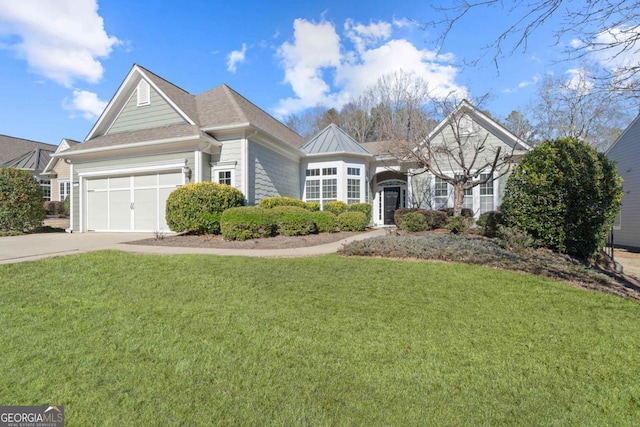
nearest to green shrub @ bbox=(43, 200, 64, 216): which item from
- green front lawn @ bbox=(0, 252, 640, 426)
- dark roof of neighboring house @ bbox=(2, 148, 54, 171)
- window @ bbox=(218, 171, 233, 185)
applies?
dark roof of neighboring house @ bbox=(2, 148, 54, 171)

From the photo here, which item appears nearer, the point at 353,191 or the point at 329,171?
the point at 353,191

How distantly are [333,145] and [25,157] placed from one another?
27.7 meters

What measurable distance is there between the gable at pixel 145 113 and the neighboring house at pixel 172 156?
0.13ft

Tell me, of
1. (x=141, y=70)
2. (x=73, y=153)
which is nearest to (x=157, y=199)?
(x=73, y=153)

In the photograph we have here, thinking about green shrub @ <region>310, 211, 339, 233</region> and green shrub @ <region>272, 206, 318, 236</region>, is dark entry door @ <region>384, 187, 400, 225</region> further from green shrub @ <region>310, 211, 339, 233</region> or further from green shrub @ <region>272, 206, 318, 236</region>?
green shrub @ <region>272, 206, 318, 236</region>

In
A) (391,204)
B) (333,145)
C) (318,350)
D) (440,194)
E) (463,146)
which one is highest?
(333,145)

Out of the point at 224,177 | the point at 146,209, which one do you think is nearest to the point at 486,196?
the point at 224,177

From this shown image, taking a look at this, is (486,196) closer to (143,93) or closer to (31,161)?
(143,93)

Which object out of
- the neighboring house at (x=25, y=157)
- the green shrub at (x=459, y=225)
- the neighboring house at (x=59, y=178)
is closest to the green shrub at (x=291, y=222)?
the green shrub at (x=459, y=225)

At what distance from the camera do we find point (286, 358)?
2.79 m

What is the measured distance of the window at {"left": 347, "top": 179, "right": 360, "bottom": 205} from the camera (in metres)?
15.6

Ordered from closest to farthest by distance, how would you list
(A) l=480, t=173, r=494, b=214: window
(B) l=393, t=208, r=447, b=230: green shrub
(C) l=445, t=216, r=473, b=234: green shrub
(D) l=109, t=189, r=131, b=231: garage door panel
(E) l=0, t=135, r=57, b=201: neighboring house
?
1. (C) l=445, t=216, r=473, b=234: green shrub
2. (B) l=393, t=208, r=447, b=230: green shrub
3. (D) l=109, t=189, r=131, b=231: garage door panel
4. (A) l=480, t=173, r=494, b=214: window
5. (E) l=0, t=135, r=57, b=201: neighboring house

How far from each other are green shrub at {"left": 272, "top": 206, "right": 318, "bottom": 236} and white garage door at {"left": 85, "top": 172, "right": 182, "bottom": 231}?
14.2 ft

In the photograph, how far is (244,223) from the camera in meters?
9.61
